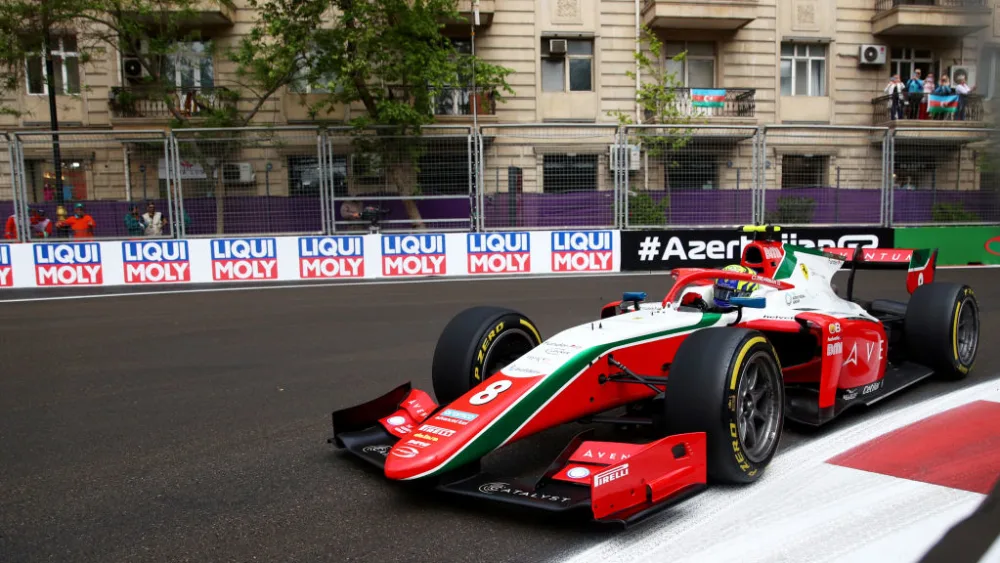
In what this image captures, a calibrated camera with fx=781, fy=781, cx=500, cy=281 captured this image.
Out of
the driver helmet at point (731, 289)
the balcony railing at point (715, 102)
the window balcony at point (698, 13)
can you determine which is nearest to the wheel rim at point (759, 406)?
the driver helmet at point (731, 289)

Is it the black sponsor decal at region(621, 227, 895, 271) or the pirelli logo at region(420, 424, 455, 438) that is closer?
the pirelli logo at region(420, 424, 455, 438)

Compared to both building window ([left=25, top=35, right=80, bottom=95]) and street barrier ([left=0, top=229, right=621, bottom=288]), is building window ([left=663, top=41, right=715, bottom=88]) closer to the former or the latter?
street barrier ([left=0, top=229, right=621, bottom=288])

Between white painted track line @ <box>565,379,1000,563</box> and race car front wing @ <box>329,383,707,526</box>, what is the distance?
0.38ft

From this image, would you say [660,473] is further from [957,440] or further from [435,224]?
[435,224]

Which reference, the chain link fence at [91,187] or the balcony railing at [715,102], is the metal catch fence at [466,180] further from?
the balcony railing at [715,102]

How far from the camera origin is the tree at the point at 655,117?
14.5 meters

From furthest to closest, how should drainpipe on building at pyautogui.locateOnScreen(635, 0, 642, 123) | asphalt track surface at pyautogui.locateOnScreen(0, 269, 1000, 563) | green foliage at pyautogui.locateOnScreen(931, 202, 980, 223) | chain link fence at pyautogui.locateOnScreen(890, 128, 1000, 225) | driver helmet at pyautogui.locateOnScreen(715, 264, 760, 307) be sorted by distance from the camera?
drainpipe on building at pyautogui.locateOnScreen(635, 0, 642, 123) → green foliage at pyautogui.locateOnScreen(931, 202, 980, 223) → chain link fence at pyautogui.locateOnScreen(890, 128, 1000, 225) → driver helmet at pyautogui.locateOnScreen(715, 264, 760, 307) → asphalt track surface at pyautogui.locateOnScreen(0, 269, 1000, 563)

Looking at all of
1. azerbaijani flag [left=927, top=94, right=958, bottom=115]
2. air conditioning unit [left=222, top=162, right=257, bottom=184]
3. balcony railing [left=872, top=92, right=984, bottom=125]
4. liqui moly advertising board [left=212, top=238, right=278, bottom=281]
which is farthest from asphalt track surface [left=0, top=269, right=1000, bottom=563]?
balcony railing [left=872, top=92, right=984, bottom=125]

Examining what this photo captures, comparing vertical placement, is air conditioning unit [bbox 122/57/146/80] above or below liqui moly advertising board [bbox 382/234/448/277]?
above

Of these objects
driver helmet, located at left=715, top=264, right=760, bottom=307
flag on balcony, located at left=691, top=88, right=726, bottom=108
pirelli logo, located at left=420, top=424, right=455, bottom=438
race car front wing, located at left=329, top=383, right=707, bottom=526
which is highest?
flag on balcony, located at left=691, top=88, right=726, bottom=108

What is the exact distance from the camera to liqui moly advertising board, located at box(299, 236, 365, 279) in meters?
14.3

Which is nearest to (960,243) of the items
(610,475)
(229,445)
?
(610,475)

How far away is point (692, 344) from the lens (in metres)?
3.76

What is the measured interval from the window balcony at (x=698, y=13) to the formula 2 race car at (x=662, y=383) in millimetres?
19458
